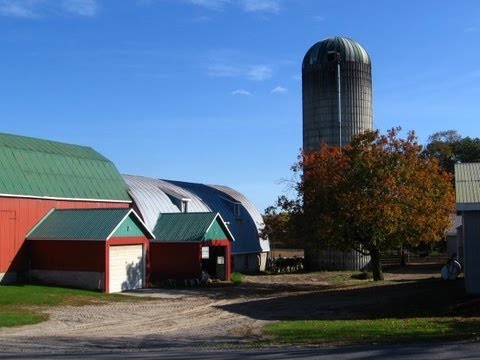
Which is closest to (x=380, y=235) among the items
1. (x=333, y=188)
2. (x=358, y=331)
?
(x=333, y=188)

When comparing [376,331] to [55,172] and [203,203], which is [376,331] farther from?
[203,203]

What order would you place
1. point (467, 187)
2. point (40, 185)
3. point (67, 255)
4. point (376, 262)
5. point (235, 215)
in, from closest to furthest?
1. point (467, 187)
2. point (67, 255)
3. point (40, 185)
4. point (376, 262)
5. point (235, 215)

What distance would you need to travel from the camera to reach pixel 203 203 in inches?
2119

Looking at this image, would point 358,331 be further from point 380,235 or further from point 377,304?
point 380,235

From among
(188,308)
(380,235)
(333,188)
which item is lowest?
(188,308)

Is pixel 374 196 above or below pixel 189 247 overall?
above

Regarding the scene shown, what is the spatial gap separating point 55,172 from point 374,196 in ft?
65.7

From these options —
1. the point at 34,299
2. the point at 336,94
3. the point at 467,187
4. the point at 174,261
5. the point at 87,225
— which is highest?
the point at 336,94

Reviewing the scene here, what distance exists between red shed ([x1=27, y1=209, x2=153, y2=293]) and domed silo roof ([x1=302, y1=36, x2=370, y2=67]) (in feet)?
78.7

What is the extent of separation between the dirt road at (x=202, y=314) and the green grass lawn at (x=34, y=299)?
867 mm

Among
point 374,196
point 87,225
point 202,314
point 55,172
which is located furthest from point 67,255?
point 374,196

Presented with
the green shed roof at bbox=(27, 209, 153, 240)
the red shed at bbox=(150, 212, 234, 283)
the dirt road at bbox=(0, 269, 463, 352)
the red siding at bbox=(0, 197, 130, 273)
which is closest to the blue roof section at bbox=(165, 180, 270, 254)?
the red shed at bbox=(150, 212, 234, 283)

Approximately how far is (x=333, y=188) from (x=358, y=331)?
19298 millimetres

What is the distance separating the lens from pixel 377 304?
2631cm
